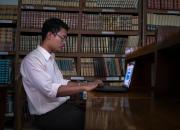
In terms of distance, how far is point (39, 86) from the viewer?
1.92 metres

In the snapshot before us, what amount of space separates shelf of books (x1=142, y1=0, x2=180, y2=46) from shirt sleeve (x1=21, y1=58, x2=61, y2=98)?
1857mm

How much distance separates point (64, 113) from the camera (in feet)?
6.18

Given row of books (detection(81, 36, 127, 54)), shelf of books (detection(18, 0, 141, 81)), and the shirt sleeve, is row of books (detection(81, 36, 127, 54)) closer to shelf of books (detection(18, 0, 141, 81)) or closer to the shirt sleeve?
shelf of books (detection(18, 0, 141, 81))

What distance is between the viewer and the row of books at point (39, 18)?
347 centimetres

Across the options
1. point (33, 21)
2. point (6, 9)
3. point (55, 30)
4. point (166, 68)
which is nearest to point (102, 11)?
point (33, 21)

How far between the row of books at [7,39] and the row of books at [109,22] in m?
0.79

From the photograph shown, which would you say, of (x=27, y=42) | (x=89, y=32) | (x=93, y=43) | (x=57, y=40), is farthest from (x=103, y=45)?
(x=57, y=40)

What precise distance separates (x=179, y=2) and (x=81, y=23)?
114 centimetres

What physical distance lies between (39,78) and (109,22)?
1839mm

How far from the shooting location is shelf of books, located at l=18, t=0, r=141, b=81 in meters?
3.47

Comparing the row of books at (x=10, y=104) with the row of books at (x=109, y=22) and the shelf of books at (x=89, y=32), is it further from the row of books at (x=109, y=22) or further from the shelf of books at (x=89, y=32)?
the row of books at (x=109, y=22)

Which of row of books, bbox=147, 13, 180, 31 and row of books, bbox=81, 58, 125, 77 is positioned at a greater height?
row of books, bbox=147, 13, 180, 31

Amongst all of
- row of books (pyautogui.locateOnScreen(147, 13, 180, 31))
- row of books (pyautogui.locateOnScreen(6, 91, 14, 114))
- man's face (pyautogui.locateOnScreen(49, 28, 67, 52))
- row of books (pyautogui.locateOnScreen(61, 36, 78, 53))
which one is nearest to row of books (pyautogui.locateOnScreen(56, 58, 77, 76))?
row of books (pyautogui.locateOnScreen(61, 36, 78, 53))

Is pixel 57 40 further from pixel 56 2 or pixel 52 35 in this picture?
pixel 56 2
